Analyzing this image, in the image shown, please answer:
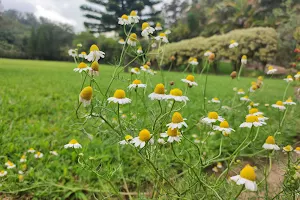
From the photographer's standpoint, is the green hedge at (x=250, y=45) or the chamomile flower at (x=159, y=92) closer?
the chamomile flower at (x=159, y=92)

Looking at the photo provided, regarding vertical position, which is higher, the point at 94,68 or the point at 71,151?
the point at 94,68

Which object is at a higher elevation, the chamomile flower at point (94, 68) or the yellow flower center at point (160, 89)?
the chamomile flower at point (94, 68)

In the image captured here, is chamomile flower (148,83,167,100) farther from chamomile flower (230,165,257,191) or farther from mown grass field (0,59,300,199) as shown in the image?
chamomile flower (230,165,257,191)

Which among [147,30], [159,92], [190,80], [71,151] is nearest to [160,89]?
[159,92]

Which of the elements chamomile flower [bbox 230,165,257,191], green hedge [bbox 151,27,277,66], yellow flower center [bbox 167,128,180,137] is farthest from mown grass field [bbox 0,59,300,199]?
green hedge [bbox 151,27,277,66]

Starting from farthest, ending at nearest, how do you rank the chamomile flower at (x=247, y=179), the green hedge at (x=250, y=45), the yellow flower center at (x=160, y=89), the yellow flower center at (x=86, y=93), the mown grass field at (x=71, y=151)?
the green hedge at (x=250, y=45), the mown grass field at (x=71, y=151), the yellow flower center at (x=160, y=89), the yellow flower center at (x=86, y=93), the chamomile flower at (x=247, y=179)

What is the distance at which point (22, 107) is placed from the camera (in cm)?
279

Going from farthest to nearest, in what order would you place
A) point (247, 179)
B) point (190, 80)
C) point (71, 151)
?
point (71, 151), point (190, 80), point (247, 179)

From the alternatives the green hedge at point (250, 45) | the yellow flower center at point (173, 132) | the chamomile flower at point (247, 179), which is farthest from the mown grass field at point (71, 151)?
the green hedge at point (250, 45)

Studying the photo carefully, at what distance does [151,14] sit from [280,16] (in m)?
8.10

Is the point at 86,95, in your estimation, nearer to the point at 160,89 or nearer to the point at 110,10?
the point at 160,89

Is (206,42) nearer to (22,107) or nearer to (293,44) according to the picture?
(293,44)

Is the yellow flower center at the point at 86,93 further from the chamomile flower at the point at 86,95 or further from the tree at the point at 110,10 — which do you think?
the tree at the point at 110,10

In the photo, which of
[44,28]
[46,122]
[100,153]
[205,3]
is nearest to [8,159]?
[100,153]
